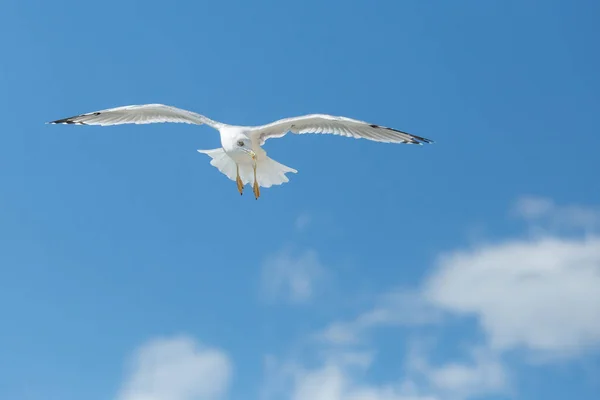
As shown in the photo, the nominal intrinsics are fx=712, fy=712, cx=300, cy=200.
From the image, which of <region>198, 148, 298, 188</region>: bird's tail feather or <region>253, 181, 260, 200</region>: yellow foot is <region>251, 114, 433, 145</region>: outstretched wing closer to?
<region>198, 148, 298, 188</region>: bird's tail feather

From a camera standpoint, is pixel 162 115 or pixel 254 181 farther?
pixel 162 115

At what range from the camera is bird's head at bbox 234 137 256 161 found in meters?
9.97

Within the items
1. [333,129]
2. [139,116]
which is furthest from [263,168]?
[139,116]

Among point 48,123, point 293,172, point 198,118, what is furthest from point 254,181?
point 48,123

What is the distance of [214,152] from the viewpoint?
10805 mm

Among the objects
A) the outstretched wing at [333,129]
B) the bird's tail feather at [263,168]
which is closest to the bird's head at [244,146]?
the outstretched wing at [333,129]

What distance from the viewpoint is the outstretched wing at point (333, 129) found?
10398 mm

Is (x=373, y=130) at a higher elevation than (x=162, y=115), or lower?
lower

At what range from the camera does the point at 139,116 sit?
1123 cm

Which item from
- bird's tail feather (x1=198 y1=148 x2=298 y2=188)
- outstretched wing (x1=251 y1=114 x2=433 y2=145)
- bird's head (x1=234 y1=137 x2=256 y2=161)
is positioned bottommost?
bird's head (x1=234 y1=137 x2=256 y2=161)

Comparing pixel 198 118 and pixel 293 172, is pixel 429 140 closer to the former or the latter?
pixel 293 172

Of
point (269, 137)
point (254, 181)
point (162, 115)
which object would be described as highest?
point (162, 115)

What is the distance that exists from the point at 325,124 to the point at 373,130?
0.72 meters

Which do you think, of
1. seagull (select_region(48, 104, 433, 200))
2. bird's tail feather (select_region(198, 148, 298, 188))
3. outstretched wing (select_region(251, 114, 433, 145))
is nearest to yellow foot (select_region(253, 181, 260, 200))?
seagull (select_region(48, 104, 433, 200))
